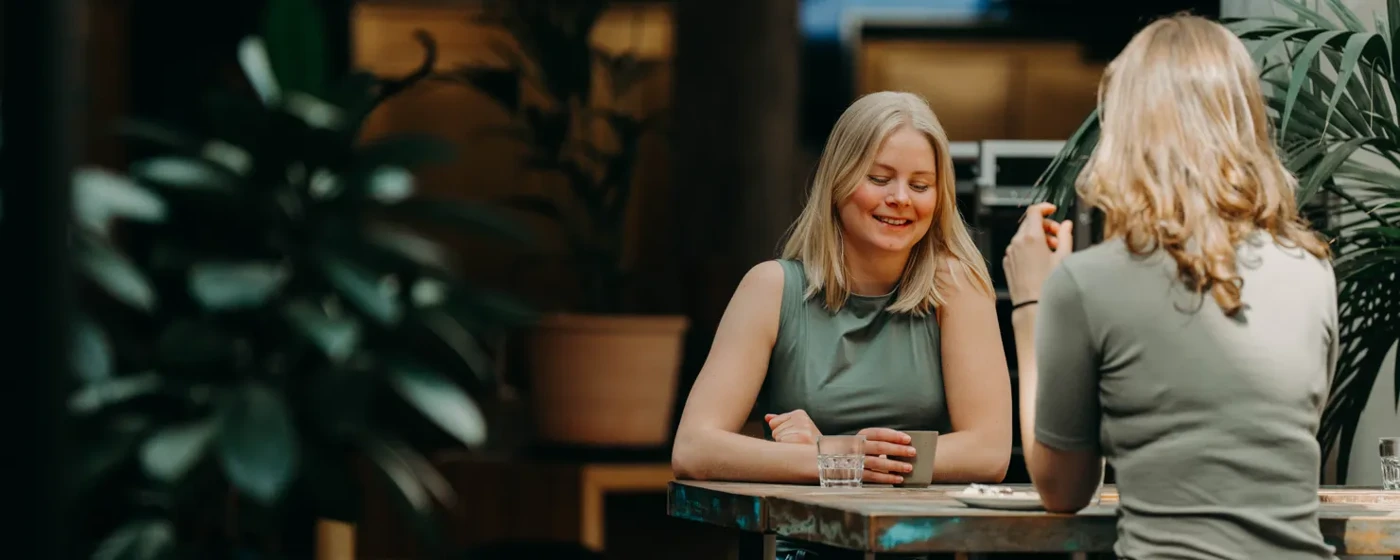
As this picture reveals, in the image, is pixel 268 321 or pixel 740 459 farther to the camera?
pixel 268 321

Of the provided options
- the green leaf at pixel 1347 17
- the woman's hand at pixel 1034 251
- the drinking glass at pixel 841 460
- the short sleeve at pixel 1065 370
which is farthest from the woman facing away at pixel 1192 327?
the green leaf at pixel 1347 17

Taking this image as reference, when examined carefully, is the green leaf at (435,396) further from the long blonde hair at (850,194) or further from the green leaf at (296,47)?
the long blonde hair at (850,194)

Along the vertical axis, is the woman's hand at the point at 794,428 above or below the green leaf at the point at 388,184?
below

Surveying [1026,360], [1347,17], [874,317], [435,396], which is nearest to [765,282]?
[874,317]

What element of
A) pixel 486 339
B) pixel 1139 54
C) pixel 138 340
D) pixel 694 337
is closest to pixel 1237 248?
pixel 1139 54

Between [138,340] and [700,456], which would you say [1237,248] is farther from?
[138,340]

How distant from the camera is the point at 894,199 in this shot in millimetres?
2402

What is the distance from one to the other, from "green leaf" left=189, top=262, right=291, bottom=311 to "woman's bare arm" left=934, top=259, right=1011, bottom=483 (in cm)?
120

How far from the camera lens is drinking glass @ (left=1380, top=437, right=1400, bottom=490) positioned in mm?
2268

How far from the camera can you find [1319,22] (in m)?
2.77

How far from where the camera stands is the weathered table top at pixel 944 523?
66.6 inches

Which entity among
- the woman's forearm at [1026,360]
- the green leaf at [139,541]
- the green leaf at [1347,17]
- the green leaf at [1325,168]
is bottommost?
the green leaf at [139,541]

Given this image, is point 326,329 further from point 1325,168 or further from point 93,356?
point 1325,168

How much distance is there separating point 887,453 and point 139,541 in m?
1.34
